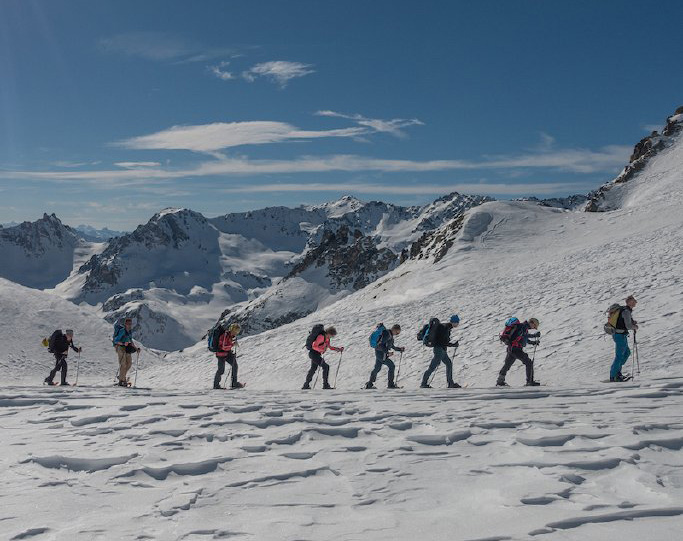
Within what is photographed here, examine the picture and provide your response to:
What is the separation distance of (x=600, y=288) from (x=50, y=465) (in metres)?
19.8

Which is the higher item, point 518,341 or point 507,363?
point 518,341

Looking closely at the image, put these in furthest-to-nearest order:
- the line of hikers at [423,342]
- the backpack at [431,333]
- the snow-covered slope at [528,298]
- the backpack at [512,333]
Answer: the snow-covered slope at [528,298]
the backpack at [431,333]
the backpack at [512,333]
the line of hikers at [423,342]

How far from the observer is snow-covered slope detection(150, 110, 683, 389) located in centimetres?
1625

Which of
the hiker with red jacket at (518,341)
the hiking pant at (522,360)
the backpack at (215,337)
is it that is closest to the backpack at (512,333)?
the hiker with red jacket at (518,341)

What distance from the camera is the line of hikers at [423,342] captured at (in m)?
12.6

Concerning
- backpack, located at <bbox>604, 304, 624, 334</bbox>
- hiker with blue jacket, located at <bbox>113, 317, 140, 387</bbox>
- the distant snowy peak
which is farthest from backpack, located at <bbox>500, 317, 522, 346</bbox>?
the distant snowy peak

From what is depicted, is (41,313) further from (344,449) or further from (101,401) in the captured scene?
(344,449)

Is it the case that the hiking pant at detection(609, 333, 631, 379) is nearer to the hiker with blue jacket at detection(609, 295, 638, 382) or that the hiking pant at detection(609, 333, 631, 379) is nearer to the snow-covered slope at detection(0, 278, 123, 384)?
the hiker with blue jacket at detection(609, 295, 638, 382)

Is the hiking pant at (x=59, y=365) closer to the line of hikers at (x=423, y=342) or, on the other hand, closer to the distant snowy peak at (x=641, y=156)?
the line of hikers at (x=423, y=342)

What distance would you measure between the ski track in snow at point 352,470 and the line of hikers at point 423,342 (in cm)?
264

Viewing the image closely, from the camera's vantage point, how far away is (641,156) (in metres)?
84.5

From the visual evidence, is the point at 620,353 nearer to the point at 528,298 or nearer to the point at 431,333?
the point at 431,333

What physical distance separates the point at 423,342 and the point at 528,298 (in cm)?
1079

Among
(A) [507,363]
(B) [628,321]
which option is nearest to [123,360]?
(A) [507,363]
